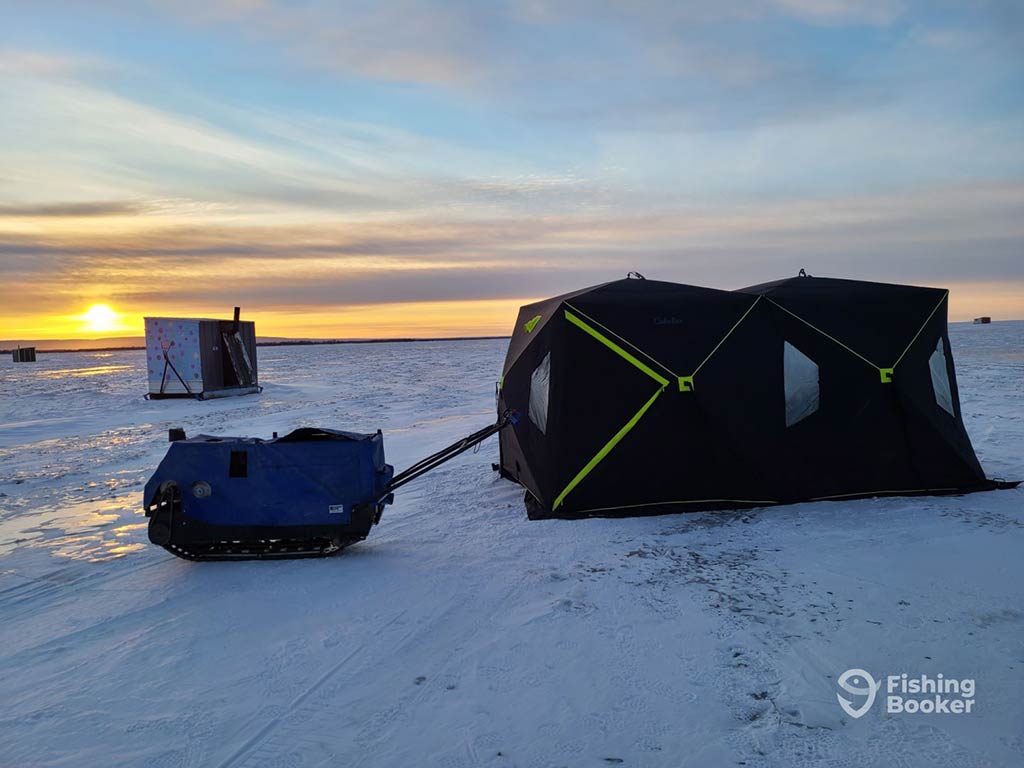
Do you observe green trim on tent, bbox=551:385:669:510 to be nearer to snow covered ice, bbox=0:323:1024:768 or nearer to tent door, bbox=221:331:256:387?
snow covered ice, bbox=0:323:1024:768

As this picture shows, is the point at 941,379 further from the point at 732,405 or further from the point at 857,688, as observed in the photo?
the point at 857,688

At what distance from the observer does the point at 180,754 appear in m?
3.42

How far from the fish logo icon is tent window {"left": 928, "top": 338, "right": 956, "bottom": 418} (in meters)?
5.79

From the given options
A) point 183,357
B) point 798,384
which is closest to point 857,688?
point 798,384

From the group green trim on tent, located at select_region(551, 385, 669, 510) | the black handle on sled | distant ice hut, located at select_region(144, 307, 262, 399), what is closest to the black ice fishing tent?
green trim on tent, located at select_region(551, 385, 669, 510)

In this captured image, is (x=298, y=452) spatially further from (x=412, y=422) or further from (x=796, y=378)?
(x=412, y=422)

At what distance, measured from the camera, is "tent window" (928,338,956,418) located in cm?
854

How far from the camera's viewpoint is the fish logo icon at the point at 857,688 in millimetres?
3661

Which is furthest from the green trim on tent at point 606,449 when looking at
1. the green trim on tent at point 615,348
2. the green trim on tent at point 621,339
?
the green trim on tent at point 621,339

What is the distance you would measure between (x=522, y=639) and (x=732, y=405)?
14.5ft

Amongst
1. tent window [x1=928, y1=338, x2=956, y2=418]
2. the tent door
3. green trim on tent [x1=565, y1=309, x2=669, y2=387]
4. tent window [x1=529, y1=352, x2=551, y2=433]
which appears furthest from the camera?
the tent door

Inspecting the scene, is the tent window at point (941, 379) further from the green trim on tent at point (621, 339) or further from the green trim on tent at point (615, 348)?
the green trim on tent at point (615, 348)

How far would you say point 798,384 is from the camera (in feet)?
26.3

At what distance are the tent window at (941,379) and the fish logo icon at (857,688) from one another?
579cm
